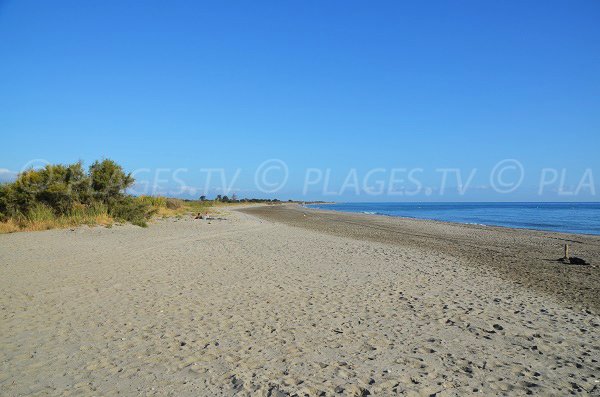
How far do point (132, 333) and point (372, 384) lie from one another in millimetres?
3298

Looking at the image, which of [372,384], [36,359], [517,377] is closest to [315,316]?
[372,384]

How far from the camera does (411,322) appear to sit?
6234 millimetres

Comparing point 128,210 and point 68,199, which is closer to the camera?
point 68,199

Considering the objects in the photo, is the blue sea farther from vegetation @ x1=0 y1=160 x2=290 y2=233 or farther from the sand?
vegetation @ x1=0 y1=160 x2=290 y2=233

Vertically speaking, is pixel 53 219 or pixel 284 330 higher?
pixel 53 219

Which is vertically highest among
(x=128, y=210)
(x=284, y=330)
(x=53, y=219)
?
(x=128, y=210)

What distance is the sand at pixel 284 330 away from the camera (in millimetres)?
4223

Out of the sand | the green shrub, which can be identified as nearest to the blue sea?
the sand

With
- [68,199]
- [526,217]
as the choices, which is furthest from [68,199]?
[526,217]

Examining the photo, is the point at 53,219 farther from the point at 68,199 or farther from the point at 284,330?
the point at 284,330

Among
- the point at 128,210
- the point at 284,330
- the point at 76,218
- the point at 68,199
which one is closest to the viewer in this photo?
the point at 284,330

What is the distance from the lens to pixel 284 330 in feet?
19.0

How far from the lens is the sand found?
4223 millimetres

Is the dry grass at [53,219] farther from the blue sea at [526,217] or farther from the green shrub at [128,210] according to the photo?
the blue sea at [526,217]
